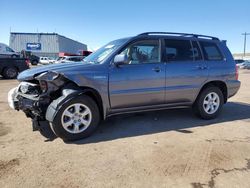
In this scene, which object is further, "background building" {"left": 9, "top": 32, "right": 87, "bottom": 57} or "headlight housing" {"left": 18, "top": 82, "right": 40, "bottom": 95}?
"background building" {"left": 9, "top": 32, "right": 87, "bottom": 57}

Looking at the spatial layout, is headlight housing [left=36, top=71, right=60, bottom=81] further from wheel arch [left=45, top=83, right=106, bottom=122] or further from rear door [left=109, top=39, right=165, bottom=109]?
rear door [left=109, top=39, right=165, bottom=109]

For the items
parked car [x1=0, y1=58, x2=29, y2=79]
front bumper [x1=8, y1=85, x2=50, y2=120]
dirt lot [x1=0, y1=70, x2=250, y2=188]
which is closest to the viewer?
dirt lot [x1=0, y1=70, x2=250, y2=188]

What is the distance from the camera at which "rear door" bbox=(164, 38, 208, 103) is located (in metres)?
5.11

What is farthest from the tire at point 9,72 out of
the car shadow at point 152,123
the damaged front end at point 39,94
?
the car shadow at point 152,123

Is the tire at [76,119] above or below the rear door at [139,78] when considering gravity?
below

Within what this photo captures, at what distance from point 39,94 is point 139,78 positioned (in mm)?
1874

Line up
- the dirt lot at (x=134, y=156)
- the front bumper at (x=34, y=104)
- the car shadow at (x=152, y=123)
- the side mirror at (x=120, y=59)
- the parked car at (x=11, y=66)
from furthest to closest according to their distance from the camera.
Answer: the parked car at (x=11, y=66)
the car shadow at (x=152, y=123)
the side mirror at (x=120, y=59)
the front bumper at (x=34, y=104)
the dirt lot at (x=134, y=156)

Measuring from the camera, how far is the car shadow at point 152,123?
462 cm

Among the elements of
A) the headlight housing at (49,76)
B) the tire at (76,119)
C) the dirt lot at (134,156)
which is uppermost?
the headlight housing at (49,76)

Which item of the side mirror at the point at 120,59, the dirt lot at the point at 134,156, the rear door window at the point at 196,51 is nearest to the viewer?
the dirt lot at the point at 134,156

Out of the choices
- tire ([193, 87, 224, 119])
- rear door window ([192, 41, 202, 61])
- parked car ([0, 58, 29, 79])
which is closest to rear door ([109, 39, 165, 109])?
rear door window ([192, 41, 202, 61])

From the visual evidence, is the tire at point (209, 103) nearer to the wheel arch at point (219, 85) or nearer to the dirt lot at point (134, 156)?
the wheel arch at point (219, 85)

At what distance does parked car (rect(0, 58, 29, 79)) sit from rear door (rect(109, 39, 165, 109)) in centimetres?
1258

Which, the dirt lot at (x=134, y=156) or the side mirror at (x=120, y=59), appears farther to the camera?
the side mirror at (x=120, y=59)
